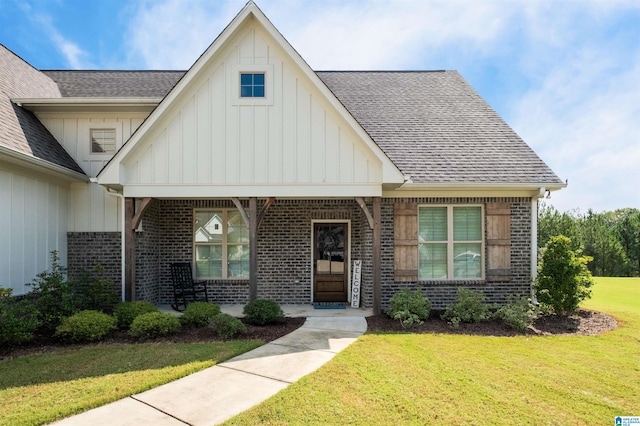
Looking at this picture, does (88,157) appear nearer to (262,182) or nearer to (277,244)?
(262,182)

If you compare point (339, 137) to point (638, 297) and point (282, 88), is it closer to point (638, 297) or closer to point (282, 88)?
point (282, 88)

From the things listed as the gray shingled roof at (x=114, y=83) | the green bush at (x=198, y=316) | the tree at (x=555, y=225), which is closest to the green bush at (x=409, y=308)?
the green bush at (x=198, y=316)

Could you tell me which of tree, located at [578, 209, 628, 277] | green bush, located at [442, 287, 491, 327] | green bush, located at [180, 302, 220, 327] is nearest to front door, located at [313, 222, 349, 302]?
green bush, located at [442, 287, 491, 327]

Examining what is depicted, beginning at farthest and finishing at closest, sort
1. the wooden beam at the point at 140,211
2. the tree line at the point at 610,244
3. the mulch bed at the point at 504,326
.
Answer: the tree line at the point at 610,244 → the wooden beam at the point at 140,211 → the mulch bed at the point at 504,326

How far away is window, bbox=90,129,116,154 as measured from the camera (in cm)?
947

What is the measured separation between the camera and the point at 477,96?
1188 centimetres

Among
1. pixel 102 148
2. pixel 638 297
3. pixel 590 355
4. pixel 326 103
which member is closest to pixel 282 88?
pixel 326 103

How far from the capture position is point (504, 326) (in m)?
7.73

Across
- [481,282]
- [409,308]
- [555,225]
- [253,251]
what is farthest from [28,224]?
[555,225]

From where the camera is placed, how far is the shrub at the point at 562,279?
8188mm

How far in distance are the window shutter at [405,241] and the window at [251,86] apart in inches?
162

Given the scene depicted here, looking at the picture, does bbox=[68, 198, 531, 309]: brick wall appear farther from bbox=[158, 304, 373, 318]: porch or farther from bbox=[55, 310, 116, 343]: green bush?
bbox=[55, 310, 116, 343]: green bush

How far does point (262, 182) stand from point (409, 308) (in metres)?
4.12

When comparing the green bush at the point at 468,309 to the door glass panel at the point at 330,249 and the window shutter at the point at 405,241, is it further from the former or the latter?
the door glass panel at the point at 330,249
